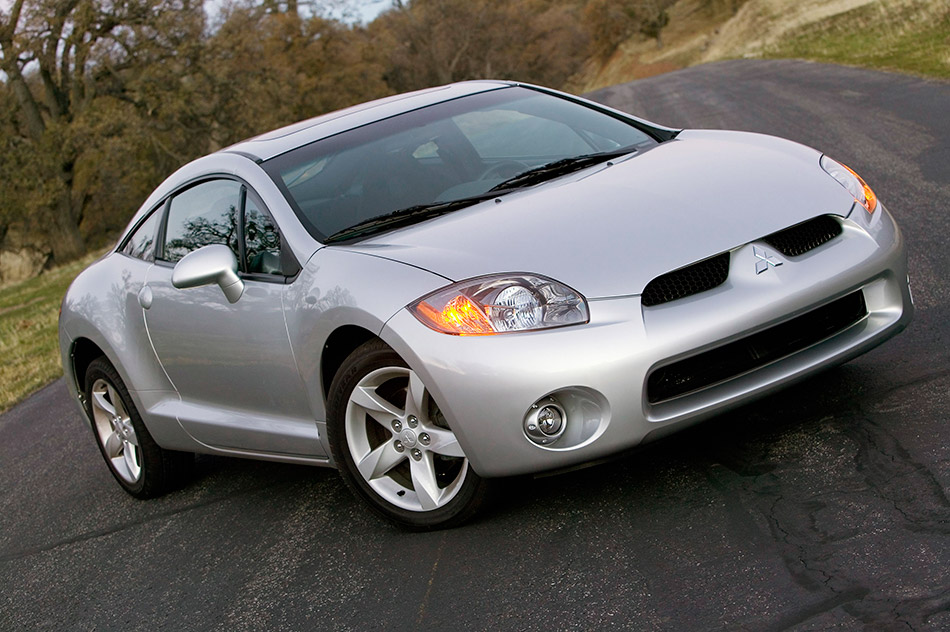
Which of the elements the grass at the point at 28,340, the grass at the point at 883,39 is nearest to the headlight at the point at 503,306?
the grass at the point at 28,340

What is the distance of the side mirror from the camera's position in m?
4.44

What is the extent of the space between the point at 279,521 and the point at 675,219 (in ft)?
6.87

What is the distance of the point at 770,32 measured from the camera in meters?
44.7

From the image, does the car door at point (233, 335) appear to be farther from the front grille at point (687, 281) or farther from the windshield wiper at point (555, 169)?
the front grille at point (687, 281)

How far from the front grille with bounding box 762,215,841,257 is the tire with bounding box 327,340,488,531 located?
4.28ft

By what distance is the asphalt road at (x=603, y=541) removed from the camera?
315 cm

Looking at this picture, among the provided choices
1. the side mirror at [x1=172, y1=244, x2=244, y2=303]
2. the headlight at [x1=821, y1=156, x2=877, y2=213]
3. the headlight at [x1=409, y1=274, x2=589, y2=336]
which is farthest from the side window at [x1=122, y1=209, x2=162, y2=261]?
the headlight at [x1=821, y1=156, x2=877, y2=213]

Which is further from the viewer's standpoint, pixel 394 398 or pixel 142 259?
pixel 142 259

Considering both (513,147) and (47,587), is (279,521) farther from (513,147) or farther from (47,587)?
(513,147)

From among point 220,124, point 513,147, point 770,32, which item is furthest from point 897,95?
point 770,32

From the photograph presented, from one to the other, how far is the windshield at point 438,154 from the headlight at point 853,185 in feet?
3.04

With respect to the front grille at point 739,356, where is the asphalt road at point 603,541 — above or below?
below

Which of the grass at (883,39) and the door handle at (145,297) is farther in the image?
the grass at (883,39)

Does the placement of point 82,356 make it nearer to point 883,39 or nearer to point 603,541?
point 603,541
